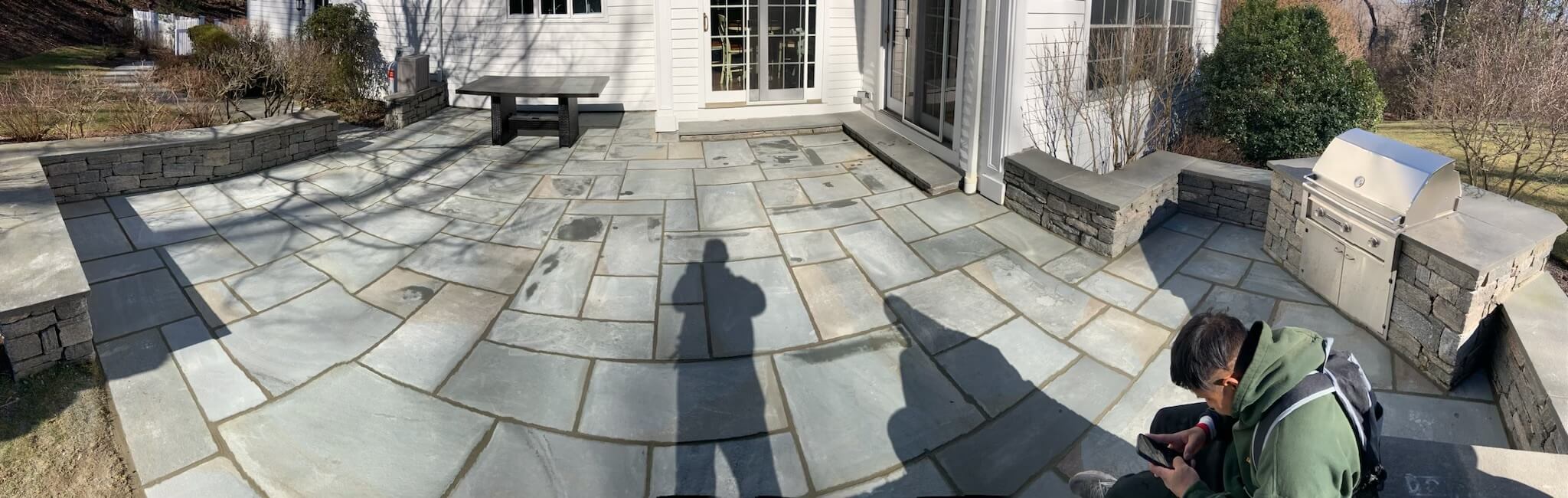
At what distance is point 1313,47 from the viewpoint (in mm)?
6914

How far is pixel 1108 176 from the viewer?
5.62 metres

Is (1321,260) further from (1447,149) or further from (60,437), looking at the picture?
(60,437)

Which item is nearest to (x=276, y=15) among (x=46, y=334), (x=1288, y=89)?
(x=46, y=334)

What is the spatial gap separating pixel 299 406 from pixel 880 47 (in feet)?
21.2

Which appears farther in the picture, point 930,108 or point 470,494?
point 930,108

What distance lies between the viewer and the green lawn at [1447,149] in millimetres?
5626

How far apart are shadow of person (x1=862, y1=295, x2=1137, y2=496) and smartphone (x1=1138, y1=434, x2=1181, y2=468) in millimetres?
884

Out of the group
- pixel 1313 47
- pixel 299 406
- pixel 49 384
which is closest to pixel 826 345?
pixel 299 406

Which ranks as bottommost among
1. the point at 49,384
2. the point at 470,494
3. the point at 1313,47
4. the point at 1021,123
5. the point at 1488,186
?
the point at 470,494

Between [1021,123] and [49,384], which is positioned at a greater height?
[1021,123]

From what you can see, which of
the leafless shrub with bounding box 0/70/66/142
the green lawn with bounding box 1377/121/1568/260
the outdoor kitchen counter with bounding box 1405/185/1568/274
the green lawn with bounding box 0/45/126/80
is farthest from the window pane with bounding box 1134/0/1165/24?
the green lawn with bounding box 0/45/126/80

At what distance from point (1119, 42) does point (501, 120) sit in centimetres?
560

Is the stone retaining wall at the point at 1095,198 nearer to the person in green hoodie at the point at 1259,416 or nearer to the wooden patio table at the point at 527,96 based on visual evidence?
the person in green hoodie at the point at 1259,416

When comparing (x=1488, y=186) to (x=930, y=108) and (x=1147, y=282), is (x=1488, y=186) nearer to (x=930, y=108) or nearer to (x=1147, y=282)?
(x=1147, y=282)
